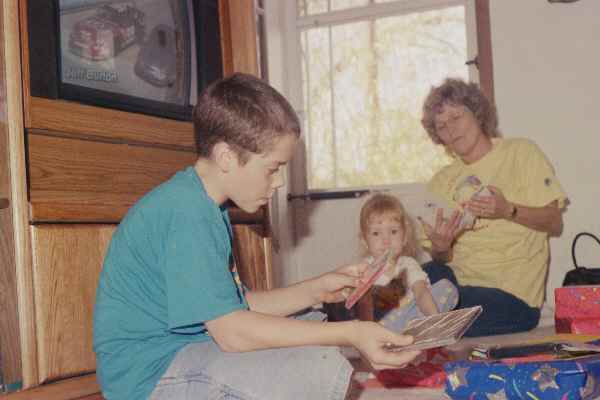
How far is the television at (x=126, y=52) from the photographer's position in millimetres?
1515

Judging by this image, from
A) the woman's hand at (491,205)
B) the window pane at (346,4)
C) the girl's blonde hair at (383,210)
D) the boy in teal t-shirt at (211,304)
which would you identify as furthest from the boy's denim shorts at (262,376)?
the window pane at (346,4)

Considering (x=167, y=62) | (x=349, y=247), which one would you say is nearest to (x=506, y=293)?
(x=349, y=247)

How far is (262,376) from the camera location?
111 centimetres

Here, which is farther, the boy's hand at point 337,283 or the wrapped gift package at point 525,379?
the boy's hand at point 337,283

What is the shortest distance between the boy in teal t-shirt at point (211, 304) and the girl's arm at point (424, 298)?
0.91 meters

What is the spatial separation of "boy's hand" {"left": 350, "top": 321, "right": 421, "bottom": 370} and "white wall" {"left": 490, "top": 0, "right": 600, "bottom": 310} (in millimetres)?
2069

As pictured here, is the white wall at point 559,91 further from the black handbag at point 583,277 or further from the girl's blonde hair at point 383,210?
the girl's blonde hair at point 383,210

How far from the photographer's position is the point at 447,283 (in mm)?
2340

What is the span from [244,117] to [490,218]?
1533 mm

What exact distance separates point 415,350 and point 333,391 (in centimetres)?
15

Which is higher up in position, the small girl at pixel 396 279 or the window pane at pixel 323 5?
the window pane at pixel 323 5

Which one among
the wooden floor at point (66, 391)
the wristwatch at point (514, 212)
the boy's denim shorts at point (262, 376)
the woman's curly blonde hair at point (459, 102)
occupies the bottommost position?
the wooden floor at point (66, 391)

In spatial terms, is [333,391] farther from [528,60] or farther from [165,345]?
[528,60]

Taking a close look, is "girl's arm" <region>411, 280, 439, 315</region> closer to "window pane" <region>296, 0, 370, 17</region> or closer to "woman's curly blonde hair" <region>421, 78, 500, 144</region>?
"woman's curly blonde hair" <region>421, 78, 500, 144</region>
